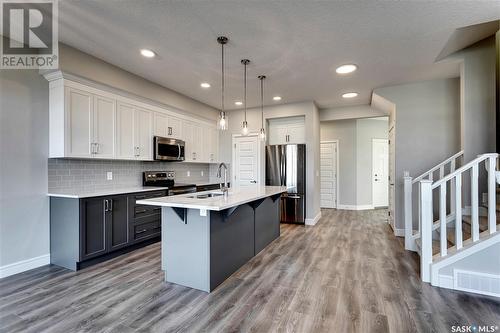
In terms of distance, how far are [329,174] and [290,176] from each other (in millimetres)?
2389

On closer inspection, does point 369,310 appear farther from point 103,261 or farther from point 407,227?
point 103,261

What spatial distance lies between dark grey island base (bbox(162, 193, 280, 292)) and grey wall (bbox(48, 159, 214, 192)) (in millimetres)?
1625

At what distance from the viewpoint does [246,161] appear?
229 inches

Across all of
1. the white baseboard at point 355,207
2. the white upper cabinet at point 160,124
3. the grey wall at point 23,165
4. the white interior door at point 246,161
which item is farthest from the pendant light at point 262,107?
the white baseboard at point 355,207

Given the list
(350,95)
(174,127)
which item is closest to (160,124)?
(174,127)

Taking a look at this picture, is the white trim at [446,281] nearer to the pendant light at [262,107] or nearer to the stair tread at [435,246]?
the stair tread at [435,246]

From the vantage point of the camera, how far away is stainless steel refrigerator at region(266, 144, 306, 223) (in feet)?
17.1

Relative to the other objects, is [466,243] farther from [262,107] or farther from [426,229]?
[262,107]

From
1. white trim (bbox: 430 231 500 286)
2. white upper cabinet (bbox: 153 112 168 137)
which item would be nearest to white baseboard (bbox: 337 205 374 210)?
white trim (bbox: 430 231 500 286)

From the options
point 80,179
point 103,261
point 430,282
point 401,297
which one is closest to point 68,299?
point 103,261

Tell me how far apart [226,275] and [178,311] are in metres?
0.69

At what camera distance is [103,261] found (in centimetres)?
313

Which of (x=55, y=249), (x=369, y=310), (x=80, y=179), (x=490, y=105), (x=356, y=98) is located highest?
(x=356, y=98)

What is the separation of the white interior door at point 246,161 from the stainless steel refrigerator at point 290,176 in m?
0.36
